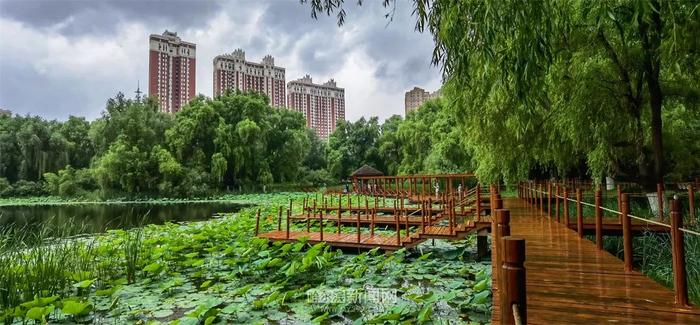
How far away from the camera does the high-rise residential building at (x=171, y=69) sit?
4406 centimetres

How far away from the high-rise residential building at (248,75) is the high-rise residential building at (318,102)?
11.4ft

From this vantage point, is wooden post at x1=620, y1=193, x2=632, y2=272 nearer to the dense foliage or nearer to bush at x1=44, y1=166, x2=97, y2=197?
the dense foliage

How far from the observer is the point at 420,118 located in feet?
92.5

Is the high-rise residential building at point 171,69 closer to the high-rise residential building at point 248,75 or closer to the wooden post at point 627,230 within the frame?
the high-rise residential building at point 248,75

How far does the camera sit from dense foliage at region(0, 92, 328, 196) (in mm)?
25266

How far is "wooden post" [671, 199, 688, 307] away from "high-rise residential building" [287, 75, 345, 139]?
51.8m

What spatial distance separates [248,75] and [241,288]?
149 ft

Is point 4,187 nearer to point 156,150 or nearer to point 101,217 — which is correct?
point 156,150

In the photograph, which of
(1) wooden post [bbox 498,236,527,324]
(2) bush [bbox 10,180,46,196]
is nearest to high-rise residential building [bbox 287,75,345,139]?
(2) bush [bbox 10,180,46,196]

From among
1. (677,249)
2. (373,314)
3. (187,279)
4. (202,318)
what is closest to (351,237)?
(187,279)

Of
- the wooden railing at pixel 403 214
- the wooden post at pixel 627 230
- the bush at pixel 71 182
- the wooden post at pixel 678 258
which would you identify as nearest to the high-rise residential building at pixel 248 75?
the bush at pixel 71 182

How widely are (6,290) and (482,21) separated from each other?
473cm

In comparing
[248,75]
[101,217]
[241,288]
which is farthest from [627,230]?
[248,75]

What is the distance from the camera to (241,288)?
15.3 feet
